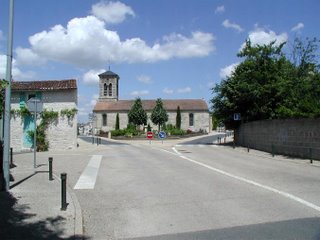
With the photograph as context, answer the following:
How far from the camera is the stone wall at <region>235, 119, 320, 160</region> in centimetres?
2195

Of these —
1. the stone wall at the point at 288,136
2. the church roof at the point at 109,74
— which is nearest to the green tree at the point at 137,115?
the church roof at the point at 109,74

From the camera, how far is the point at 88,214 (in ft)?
29.2

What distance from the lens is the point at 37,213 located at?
28.5ft

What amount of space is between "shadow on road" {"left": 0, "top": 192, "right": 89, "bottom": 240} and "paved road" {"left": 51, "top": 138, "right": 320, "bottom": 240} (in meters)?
0.55

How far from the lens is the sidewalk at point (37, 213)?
7.13 meters

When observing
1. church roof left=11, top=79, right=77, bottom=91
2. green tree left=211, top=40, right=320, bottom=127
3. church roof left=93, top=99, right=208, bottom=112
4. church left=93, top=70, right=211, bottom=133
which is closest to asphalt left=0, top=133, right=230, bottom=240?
church roof left=11, top=79, right=77, bottom=91

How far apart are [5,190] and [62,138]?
20.1 m

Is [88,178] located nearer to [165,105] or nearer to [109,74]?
[165,105]

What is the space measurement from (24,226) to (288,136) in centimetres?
2008

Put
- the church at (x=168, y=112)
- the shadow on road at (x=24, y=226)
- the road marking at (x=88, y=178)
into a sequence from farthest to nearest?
the church at (x=168, y=112)
the road marking at (x=88, y=178)
the shadow on road at (x=24, y=226)

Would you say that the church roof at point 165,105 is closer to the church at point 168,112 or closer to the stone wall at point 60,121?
the church at point 168,112

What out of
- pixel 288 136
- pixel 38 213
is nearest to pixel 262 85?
pixel 288 136

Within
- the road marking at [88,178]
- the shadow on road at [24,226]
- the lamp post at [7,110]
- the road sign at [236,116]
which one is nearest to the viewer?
the shadow on road at [24,226]

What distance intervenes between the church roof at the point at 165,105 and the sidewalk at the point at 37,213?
94.5 metres
